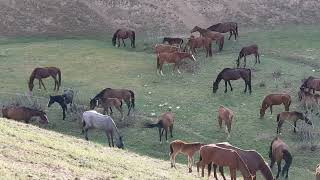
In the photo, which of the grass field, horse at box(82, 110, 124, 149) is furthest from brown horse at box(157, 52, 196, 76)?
horse at box(82, 110, 124, 149)

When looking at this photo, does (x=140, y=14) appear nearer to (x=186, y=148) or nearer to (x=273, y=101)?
(x=273, y=101)

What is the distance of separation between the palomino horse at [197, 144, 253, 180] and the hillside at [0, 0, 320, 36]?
96.1 ft

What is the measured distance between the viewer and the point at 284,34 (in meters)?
46.2

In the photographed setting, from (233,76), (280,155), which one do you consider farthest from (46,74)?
(280,155)

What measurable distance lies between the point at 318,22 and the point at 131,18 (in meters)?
14.5

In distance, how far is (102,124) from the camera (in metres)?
24.9

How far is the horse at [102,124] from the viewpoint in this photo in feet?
80.6

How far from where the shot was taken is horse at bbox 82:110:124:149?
24572 millimetres

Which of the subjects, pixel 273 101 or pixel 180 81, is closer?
pixel 273 101

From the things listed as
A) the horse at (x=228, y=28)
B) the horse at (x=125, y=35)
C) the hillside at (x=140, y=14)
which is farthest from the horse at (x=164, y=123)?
the hillside at (x=140, y=14)

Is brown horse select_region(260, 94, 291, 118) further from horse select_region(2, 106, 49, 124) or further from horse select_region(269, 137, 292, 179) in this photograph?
horse select_region(2, 106, 49, 124)

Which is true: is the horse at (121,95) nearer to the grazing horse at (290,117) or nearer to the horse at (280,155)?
the grazing horse at (290,117)

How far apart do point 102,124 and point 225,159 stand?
26.8 ft

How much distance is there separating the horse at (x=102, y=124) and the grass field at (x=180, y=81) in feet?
2.97
